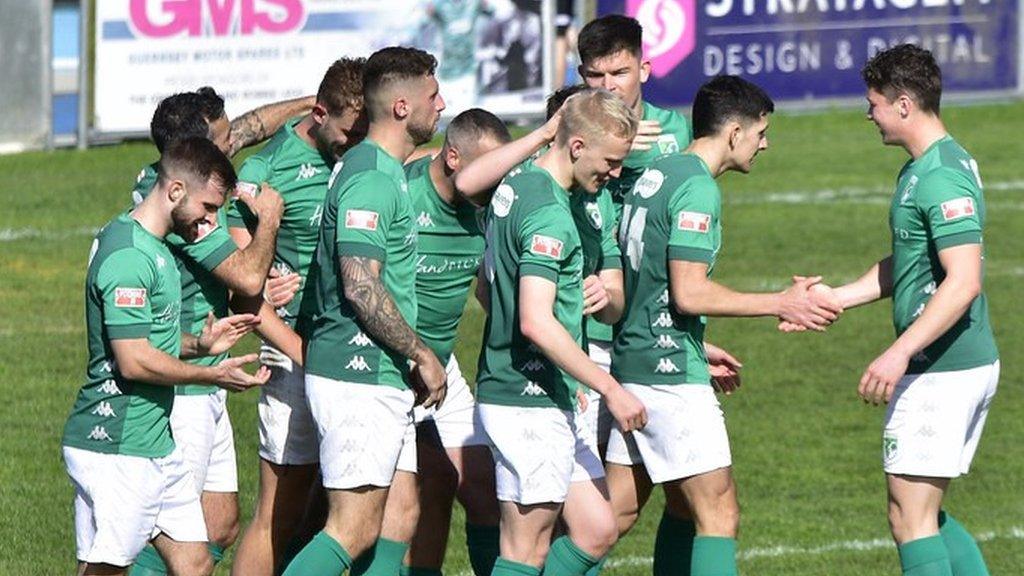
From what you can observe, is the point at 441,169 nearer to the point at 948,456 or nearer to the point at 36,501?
the point at 948,456

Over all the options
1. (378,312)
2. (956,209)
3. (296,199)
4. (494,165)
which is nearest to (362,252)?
(378,312)

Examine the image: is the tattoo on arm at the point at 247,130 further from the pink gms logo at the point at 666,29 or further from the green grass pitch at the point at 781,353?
the pink gms logo at the point at 666,29

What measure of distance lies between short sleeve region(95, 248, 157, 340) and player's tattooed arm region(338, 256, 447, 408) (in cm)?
80

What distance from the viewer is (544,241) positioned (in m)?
7.92

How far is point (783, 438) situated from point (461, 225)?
4.75 metres

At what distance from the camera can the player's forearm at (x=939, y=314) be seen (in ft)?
26.4

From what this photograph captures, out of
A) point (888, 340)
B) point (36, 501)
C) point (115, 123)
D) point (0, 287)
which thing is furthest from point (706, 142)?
point (115, 123)

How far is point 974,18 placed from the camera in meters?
23.5

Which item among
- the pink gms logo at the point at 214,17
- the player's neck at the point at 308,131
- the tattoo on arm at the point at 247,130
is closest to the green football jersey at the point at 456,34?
the pink gms logo at the point at 214,17

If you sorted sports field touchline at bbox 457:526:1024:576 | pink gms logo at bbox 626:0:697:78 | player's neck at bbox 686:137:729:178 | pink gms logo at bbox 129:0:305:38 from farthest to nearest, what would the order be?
pink gms logo at bbox 626:0:697:78 → pink gms logo at bbox 129:0:305:38 → sports field touchline at bbox 457:526:1024:576 → player's neck at bbox 686:137:729:178

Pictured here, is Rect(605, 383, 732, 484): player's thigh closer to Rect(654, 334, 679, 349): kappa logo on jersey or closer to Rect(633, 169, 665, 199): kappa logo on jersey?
Rect(654, 334, 679, 349): kappa logo on jersey

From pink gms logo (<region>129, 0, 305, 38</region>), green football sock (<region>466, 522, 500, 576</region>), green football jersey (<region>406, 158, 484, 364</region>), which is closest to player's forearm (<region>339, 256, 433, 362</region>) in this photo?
green football jersey (<region>406, 158, 484, 364</region>)

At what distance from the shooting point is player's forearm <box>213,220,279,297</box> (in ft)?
27.3

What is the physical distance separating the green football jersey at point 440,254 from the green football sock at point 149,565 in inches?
56.8
